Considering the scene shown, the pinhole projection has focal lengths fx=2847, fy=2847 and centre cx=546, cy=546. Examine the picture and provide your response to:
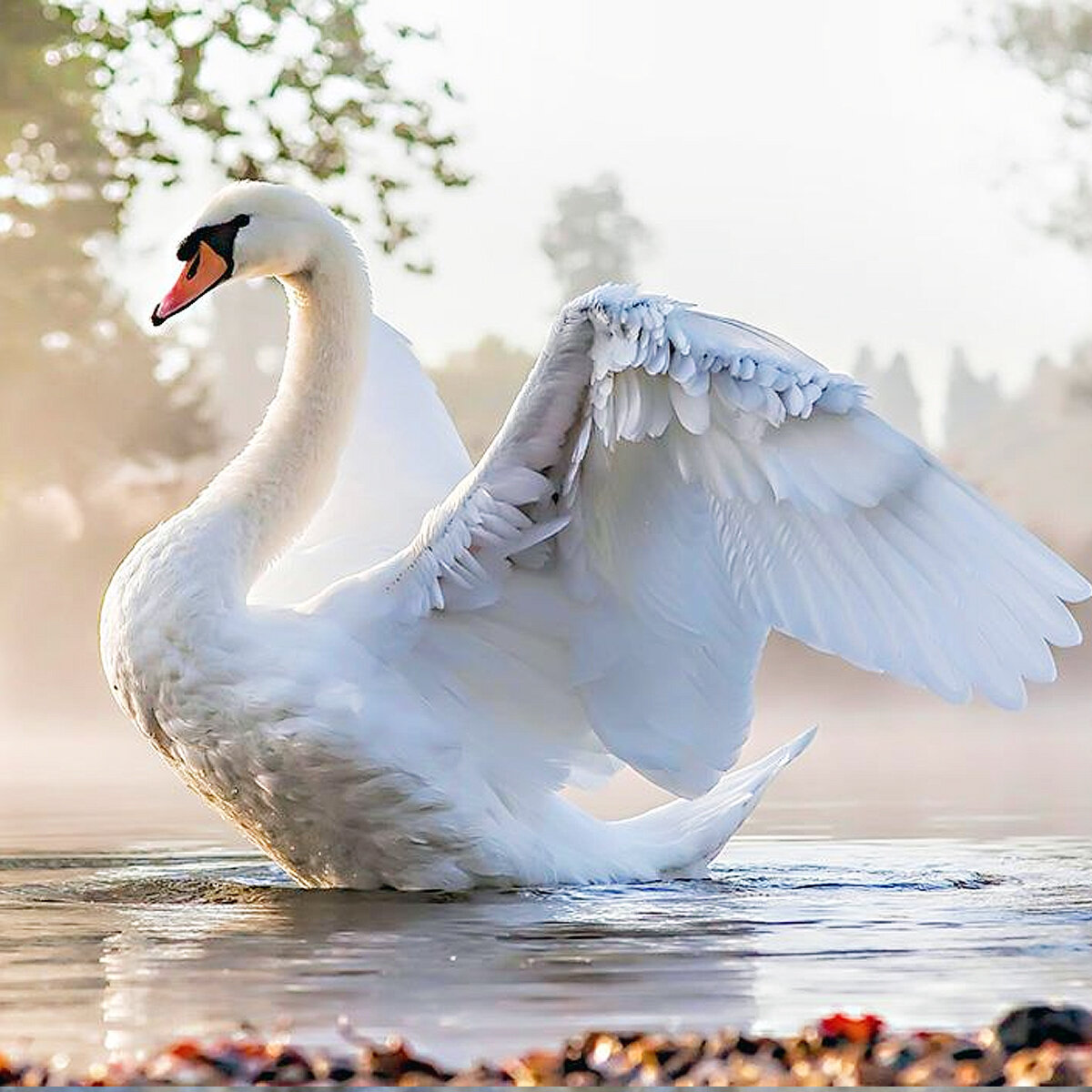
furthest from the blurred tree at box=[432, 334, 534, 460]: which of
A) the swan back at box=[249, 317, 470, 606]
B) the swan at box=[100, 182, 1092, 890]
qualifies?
the swan at box=[100, 182, 1092, 890]

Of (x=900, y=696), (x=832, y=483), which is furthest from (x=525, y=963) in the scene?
(x=900, y=696)

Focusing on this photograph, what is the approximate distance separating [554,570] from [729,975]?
1536 millimetres

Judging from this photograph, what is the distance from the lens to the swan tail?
5.89 metres

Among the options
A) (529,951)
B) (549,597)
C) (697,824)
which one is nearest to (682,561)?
(549,597)

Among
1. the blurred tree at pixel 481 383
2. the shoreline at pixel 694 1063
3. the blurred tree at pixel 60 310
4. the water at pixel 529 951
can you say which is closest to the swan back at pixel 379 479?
the water at pixel 529 951

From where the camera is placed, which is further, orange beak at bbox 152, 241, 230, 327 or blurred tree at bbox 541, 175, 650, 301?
blurred tree at bbox 541, 175, 650, 301

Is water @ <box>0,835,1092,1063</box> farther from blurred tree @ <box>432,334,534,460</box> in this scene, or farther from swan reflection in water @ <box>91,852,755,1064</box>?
blurred tree @ <box>432,334,534,460</box>

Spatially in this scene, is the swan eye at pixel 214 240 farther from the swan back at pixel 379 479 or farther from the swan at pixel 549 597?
the swan back at pixel 379 479

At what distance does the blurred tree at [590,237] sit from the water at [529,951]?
2230 centimetres

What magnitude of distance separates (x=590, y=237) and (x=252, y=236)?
22.8 meters

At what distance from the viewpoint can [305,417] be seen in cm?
614

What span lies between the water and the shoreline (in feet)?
0.82

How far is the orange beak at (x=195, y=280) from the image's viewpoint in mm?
5863

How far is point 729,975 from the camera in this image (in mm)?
4133
